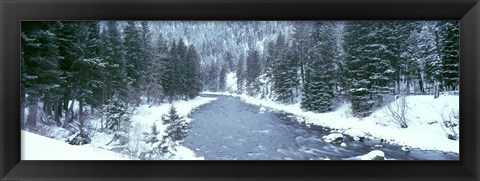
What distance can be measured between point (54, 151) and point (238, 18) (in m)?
1.44

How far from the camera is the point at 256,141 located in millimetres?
1740


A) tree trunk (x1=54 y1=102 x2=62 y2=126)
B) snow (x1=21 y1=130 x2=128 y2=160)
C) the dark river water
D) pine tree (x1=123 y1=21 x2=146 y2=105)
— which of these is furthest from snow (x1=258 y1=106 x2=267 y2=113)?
tree trunk (x1=54 y1=102 x2=62 y2=126)

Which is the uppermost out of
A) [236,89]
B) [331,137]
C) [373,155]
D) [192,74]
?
[192,74]

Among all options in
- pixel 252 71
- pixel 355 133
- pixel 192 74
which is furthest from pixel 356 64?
pixel 192 74

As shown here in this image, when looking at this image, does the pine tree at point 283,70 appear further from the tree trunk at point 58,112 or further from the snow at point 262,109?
the tree trunk at point 58,112

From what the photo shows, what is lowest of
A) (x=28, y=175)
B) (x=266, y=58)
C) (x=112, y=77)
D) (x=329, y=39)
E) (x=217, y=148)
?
(x=28, y=175)

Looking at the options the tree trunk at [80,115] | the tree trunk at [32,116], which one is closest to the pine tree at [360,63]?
the tree trunk at [80,115]

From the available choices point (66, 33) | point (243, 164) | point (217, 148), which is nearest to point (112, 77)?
point (66, 33)

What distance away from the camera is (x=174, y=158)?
1.69 m

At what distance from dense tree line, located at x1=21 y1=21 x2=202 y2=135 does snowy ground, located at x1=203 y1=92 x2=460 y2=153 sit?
468 mm

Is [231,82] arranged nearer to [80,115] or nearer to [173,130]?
[173,130]

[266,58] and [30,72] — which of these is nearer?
[30,72]

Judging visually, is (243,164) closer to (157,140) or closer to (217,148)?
(217,148)

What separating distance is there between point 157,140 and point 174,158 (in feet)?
0.55
